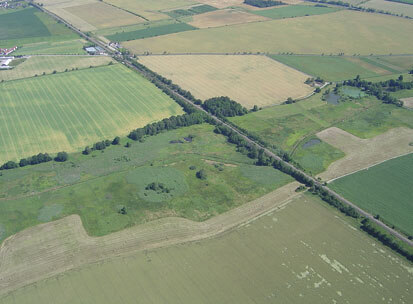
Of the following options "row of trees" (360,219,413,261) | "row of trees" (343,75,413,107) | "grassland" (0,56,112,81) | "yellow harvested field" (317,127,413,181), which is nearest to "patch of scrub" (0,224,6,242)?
"yellow harvested field" (317,127,413,181)

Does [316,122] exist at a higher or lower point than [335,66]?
lower

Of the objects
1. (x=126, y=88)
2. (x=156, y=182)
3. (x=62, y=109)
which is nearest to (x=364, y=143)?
(x=156, y=182)

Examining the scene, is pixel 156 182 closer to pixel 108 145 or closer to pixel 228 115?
pixel 108 145

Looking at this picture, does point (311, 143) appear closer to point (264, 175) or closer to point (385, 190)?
point (264, 175)

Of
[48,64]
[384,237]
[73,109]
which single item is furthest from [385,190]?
[48,64]

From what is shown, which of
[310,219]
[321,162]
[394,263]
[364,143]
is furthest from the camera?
[364,143]

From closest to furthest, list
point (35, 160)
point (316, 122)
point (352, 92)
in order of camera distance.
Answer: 1. point (35, 160)
2. point (316, 122)
3. point (352, 92)

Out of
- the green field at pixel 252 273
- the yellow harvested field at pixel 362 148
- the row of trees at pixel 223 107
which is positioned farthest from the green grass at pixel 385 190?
the row of trees at pixel 223 107
